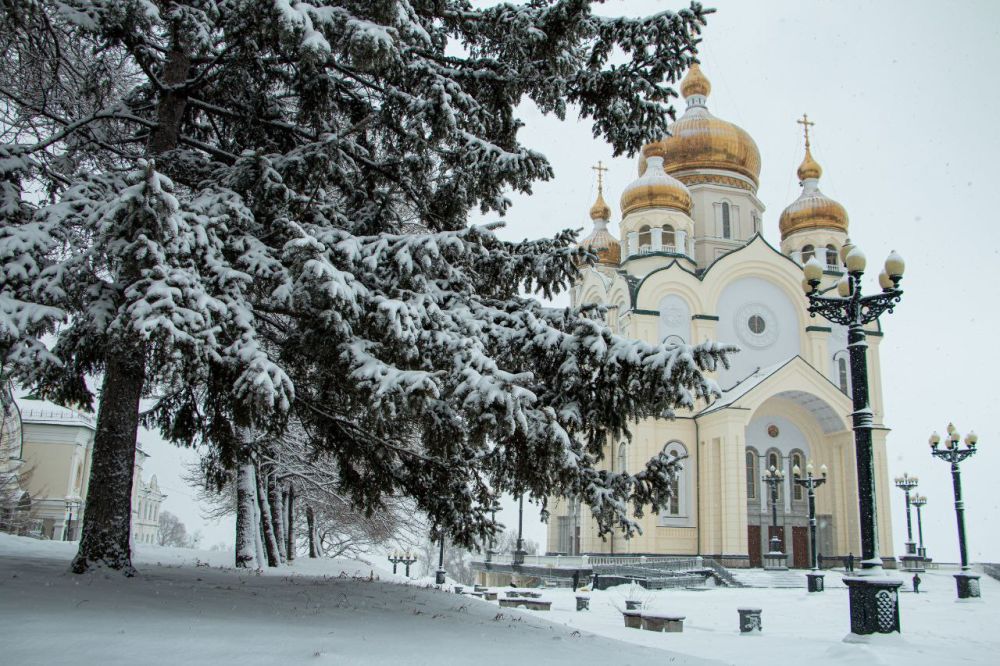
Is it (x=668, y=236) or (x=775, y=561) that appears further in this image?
(x=668, y=236)

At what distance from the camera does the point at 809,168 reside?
41.8m

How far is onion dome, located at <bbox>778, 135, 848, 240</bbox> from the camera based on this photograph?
40.2 meters

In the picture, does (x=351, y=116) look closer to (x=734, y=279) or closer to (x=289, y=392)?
(x=289, y=392)

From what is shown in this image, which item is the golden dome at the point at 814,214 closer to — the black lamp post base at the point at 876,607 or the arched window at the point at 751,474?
the arched window at the point at 751,474

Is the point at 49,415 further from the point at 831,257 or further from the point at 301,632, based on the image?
the point at 301,632

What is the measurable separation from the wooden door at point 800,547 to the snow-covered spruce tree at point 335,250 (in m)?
29.6

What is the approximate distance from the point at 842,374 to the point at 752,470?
708 centimetres

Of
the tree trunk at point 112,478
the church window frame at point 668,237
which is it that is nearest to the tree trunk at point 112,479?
the tree trunk at point 112,478

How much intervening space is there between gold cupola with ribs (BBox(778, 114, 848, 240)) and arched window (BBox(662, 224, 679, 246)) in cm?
669

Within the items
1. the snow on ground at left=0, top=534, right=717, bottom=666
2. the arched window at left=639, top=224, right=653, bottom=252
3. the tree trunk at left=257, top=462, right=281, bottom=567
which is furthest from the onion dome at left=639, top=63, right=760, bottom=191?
the snow on ground at left=0, top=534, right=717, bottom=666

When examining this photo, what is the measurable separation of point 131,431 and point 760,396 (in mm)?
28923

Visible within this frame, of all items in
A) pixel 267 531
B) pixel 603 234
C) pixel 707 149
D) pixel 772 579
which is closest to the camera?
pixel 267 531

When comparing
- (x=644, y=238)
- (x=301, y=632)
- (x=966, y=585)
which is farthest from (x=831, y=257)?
(x=301, y=632)

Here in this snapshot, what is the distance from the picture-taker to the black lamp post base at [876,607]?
9.20 m
